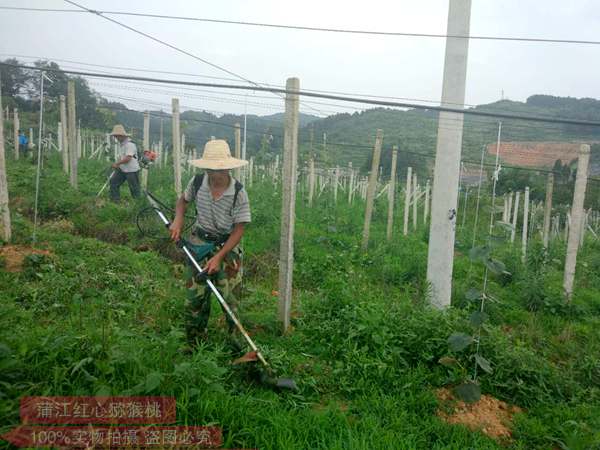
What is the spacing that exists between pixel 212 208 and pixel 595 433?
3351 mm

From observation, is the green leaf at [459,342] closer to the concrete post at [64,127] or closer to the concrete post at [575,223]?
the concrete post at [575,223]

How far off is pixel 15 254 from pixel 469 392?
17.0 ft

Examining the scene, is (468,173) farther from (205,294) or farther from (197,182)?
(205,294)

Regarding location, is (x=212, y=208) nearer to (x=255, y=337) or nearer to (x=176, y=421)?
(x=255, y=337)

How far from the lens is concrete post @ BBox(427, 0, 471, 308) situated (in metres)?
4.81

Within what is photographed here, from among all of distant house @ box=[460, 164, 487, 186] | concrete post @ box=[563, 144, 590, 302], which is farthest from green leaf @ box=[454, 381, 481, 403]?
distant house @ box=[460, 164, 487, 186]

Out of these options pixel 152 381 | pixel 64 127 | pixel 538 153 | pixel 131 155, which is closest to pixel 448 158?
pixel 538 153

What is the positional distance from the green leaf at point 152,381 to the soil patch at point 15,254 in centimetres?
323

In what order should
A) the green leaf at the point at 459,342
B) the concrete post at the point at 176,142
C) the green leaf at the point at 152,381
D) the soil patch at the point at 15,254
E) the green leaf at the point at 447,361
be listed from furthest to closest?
the concrete post at the point at 176,142, the soil patch at the point at 15,254, the green leaf at the point at 447,361, the green leaf at the point at 459,342, the green leaf at the point at 152,381

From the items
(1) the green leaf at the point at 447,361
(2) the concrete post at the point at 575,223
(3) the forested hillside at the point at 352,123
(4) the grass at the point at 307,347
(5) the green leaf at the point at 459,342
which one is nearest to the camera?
(4) the grass at the point at 307,347

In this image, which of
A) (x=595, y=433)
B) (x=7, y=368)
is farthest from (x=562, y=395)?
(x=7, y=368)

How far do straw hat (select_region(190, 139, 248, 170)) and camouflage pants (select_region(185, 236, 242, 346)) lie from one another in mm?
713

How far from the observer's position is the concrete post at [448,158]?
4.81 m

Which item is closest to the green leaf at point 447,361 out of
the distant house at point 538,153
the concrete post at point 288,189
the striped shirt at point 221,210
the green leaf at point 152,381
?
the concrete post at point 288,189
